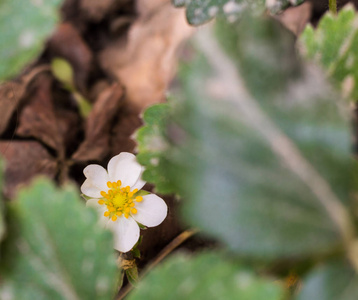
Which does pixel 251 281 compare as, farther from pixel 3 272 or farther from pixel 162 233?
pixel 162 233

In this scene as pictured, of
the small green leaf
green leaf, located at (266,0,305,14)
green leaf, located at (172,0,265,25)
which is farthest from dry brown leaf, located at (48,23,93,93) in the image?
green leaf, located at (266,0,305,14)

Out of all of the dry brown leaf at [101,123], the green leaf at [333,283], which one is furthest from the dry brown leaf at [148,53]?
the green leaf at [333,283]

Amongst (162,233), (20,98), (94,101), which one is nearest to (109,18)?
(94,101)

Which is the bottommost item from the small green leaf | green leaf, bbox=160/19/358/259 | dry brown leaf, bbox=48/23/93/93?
green leaf, bbox=160/19/358/259

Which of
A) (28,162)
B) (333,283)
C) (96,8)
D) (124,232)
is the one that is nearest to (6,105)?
(28,162)

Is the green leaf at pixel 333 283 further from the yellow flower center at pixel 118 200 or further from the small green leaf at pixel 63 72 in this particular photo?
the small green leaf at pixel 63 72

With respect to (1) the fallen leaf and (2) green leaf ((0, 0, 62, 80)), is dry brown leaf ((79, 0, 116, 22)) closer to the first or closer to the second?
(1) the fallen leaf
